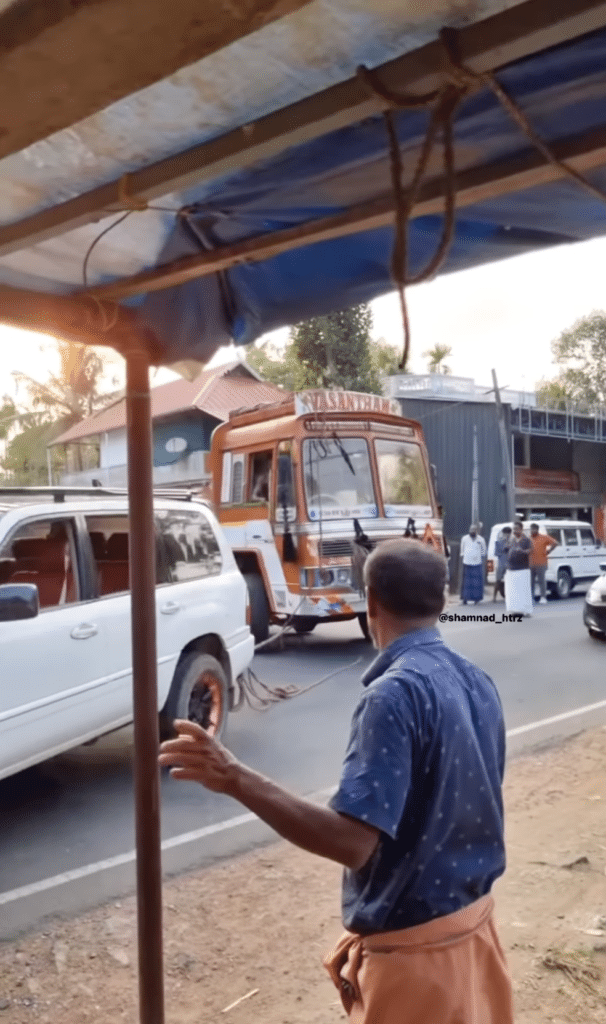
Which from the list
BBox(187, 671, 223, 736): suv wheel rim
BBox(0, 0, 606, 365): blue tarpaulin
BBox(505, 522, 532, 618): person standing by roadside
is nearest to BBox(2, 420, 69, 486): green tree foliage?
BBox(505, 522, 532, 618): person standing by roadside

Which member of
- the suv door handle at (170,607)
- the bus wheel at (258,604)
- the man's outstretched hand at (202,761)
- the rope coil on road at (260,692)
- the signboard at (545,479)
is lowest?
the rope coil on road at (260,692)

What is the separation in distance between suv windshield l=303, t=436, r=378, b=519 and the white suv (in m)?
3.69

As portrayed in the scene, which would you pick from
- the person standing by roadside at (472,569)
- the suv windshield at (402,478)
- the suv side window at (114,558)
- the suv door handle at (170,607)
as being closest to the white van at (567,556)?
the person standing by roadside at (472,569)

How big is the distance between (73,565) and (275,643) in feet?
21.0

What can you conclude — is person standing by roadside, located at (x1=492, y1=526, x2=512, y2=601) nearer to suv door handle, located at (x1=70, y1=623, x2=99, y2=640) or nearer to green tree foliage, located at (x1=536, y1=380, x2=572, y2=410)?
green tree foliage, located at (x1=536, y1=380, x2=572, y2=410)

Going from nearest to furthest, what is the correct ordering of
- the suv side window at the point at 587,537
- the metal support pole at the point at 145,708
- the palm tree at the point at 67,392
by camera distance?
the metal support pole at the point at 145,708
the suv side window at the point at 587,537
the palm tree at the point at 67,392

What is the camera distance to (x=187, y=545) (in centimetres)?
650

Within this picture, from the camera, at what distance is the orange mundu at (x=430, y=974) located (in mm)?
1738

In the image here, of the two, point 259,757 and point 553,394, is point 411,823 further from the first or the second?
point 553,394

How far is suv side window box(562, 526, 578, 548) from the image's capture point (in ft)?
64.2

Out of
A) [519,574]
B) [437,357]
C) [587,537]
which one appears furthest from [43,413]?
[519,574]

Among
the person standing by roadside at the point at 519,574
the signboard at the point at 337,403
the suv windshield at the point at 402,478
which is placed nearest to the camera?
the signboard at the point at 337,403

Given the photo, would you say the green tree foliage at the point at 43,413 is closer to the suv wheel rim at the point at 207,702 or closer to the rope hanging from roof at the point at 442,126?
the suv wheel rim at the point at 207,702

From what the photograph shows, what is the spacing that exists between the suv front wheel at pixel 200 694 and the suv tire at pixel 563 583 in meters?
14.2
